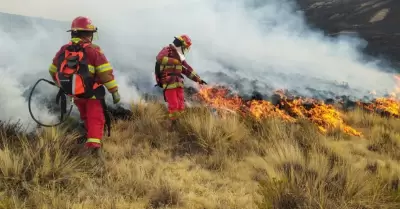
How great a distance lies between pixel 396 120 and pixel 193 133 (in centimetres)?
500

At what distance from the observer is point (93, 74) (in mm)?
4934

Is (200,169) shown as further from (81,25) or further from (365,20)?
(365,20)

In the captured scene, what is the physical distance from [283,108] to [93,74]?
5.29 m

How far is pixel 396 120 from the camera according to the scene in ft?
29.0

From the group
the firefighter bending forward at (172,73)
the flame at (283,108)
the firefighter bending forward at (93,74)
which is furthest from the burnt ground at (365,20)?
the firefighter bending forward at (93,74)

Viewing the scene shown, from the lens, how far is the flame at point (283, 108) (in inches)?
310

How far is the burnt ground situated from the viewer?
1727 cm

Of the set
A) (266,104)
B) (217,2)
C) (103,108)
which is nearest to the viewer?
(103,108)

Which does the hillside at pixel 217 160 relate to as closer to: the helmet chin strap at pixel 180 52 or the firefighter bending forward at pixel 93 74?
the firefighter bending forward at pixel 93 74

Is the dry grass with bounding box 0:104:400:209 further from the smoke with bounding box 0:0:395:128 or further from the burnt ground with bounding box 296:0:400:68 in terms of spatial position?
the burnt ground with bounding box 296:0:400:68

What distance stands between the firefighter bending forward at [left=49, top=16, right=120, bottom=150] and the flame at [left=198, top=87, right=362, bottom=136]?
3306 millimetres

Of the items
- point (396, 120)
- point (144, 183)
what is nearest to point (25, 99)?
point (144, 183)

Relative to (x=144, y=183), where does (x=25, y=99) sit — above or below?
above

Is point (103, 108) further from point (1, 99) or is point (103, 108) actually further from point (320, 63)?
point (320, 63)
